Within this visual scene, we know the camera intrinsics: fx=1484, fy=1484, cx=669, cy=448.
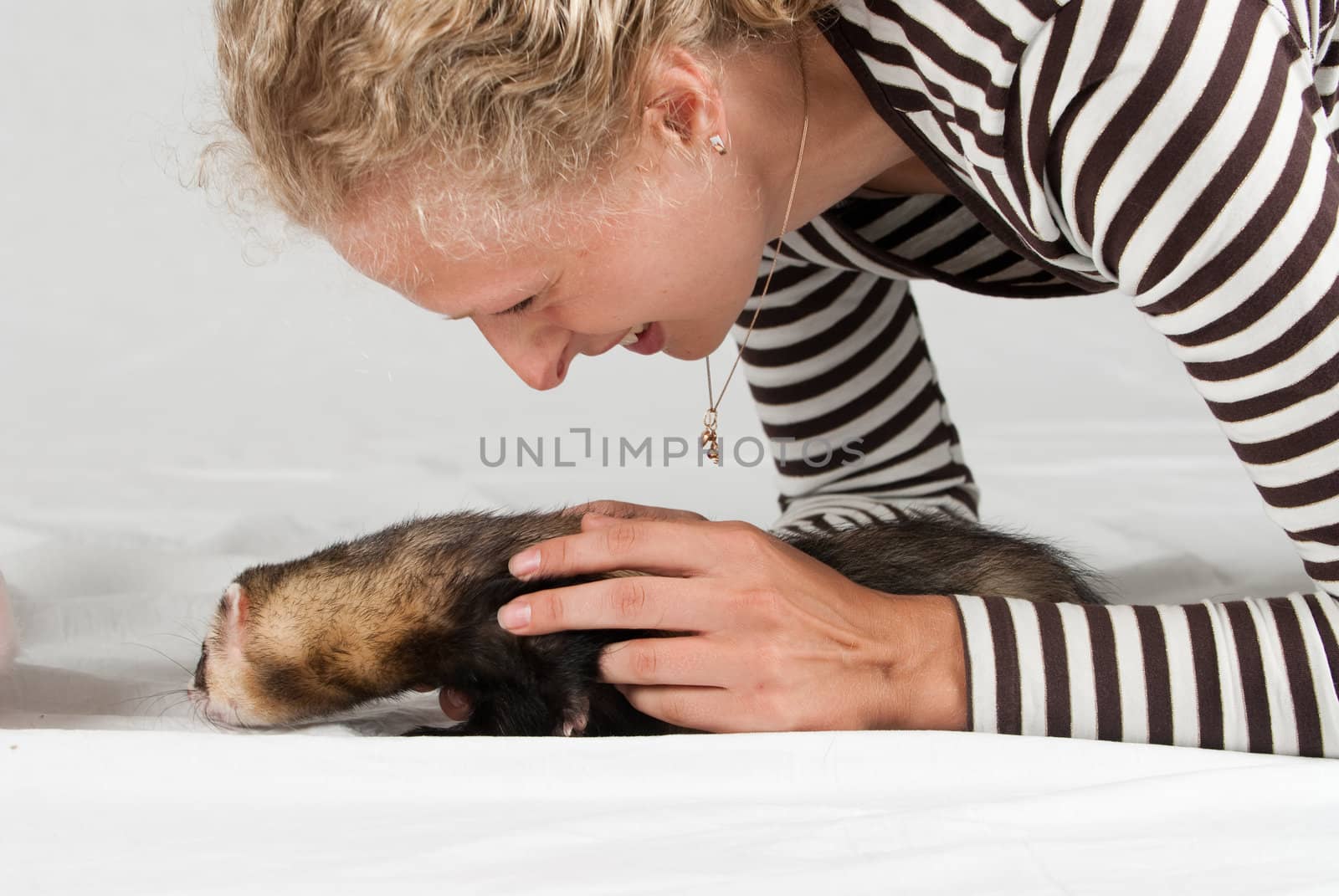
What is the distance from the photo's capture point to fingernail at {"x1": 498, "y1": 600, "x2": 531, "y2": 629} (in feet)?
3.90

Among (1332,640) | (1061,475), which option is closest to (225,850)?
(1332,640)

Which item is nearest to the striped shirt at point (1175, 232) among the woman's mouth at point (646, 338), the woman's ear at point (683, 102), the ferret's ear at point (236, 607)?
the woman's ear at point (683, 102)

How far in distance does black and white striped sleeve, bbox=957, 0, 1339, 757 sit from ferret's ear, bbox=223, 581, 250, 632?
2.19 feet

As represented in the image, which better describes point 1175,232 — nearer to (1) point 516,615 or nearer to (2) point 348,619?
(1) point 516,615

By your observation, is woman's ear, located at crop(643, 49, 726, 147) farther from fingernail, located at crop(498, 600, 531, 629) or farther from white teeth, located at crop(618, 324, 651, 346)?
fingernail, located at crop(498, 600, 531, 629)

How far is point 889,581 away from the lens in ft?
4.44

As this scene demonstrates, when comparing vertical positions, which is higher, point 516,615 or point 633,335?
point 633,335

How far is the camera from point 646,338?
52.9 inches

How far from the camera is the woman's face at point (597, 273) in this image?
3.76ft

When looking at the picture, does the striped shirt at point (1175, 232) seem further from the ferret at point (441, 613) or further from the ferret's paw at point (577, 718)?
the ferret's paw at point (577, 718)

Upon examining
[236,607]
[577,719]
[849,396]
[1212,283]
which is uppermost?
[849,396]

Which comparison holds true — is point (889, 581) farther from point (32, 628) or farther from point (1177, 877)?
→ point (32, 628)

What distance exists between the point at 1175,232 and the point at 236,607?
878mm

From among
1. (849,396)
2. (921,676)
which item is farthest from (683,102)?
(849,396)
